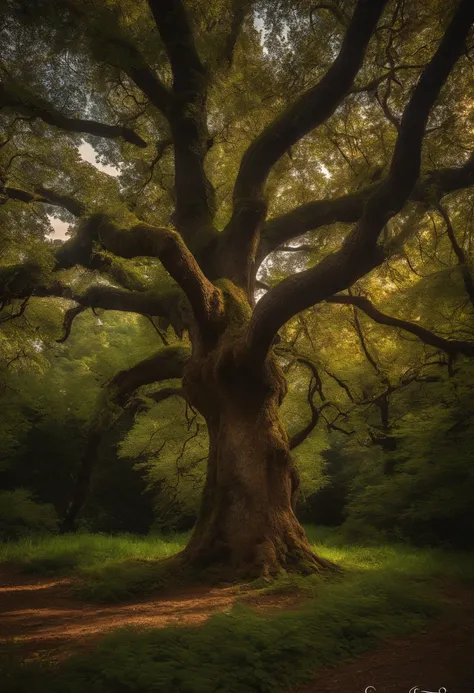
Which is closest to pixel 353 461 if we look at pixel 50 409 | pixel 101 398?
pixel 50 409

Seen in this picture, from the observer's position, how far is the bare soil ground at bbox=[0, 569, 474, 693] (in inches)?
129

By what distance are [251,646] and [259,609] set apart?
4.37ft

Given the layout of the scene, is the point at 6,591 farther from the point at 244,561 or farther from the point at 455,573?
the point at 455,573

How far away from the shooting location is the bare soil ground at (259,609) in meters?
3.27

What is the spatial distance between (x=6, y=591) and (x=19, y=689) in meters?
4.98

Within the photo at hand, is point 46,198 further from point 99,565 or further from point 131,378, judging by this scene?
point 99,565

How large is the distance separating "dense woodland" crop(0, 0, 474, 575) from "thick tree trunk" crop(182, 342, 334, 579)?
33 mm

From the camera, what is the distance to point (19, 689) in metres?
2.46

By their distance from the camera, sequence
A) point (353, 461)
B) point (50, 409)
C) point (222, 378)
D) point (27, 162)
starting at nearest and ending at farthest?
point (222, 378), point (27, 162), point (50, 409), point (353, 461)

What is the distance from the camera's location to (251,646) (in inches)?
133

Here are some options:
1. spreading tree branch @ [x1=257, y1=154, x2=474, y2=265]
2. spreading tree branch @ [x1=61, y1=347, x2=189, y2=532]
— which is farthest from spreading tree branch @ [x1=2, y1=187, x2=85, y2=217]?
spreading tree branch @ [x1=257, y1=154, x2=474, y2=265]

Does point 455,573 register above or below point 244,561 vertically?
below

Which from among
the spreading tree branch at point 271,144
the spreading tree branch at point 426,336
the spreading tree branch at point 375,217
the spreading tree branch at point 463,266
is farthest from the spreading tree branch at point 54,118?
the spreading tree branch at point 463,266

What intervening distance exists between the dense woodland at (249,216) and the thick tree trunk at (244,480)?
3 centimetres
